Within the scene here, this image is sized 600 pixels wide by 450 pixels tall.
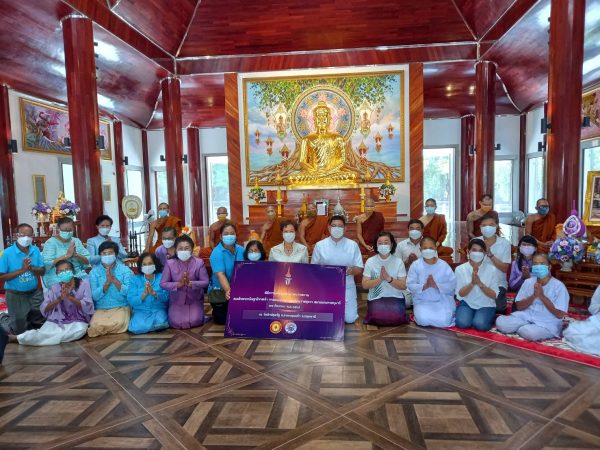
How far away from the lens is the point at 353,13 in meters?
8.65

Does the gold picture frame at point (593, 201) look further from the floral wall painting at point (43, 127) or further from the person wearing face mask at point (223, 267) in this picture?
the floral wall painting at point (43, 127)

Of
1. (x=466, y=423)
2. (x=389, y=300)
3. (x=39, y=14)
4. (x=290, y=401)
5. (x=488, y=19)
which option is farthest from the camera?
(x=488, y=19)

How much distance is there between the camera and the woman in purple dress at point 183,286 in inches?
160

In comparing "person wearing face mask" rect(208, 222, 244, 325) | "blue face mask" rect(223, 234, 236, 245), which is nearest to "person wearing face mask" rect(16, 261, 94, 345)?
"person wearing face mask" rect(208, 222, 244, 325)

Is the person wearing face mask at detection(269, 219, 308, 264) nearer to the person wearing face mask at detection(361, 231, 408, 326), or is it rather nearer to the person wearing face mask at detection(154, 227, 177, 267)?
the person wearing face mask at detection(361, 231, 408, 326)

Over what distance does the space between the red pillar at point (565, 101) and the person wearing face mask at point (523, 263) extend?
1.66 m

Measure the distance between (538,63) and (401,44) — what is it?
3289 mm

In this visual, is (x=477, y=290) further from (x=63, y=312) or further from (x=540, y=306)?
(x=63, y=312)

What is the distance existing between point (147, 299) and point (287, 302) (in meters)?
1.37

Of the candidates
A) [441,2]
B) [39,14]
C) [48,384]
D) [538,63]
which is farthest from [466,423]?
[538,63]

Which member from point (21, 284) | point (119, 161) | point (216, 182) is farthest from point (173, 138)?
point (21, 284)

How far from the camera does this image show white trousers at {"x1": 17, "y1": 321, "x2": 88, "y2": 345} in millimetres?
3705

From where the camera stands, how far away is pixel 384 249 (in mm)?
4020

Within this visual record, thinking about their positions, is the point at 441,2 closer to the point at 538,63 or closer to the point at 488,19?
the point at 488,19
